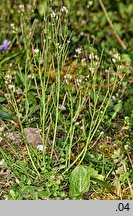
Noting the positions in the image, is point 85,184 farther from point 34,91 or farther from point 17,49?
point 17,49

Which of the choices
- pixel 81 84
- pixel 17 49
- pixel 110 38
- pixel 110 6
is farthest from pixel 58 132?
pixel 110 6

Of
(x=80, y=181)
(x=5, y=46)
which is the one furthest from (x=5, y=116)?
(x=5, y=46)

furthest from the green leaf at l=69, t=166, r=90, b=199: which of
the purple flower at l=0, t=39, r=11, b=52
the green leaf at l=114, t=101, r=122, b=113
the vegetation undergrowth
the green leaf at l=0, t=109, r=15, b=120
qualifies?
the purple flower at l=0, t=39, r=11, b=52

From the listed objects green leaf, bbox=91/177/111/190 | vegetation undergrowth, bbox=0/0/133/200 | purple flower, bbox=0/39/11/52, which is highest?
purple flower, bbox=0/39/11/52

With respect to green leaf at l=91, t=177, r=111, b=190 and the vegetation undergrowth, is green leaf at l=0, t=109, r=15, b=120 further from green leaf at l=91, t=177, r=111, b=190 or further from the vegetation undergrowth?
green leaf at l=91, t=177, r=111, b=190

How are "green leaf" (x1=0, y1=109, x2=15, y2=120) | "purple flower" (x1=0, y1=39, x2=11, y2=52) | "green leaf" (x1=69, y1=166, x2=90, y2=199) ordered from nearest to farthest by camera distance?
1. "green leaf" (x1=69, y1=166, x2=90, y2=199)
2. "green leaf" (x1=0, y1=109, x2=15, y2=120)
3. "purple flower" (x1=0, y1=39, x2=11, y2=52)

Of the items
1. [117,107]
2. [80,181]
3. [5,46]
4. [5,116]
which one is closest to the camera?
[80,181]

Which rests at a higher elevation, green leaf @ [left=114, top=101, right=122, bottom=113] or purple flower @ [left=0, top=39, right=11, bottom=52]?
purple flower @ [left=0, top=39, right=11, bottom=52]

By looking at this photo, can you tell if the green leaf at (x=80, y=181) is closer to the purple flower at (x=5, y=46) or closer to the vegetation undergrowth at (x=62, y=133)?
the vegetation undergrowth at (x=62, y=133)

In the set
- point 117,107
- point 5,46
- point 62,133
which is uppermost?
point 5,46

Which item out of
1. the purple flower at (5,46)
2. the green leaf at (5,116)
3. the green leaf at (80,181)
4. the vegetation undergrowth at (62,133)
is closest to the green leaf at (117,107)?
the vegetation undergrowth at (62,133)

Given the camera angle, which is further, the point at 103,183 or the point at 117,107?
the point at 117,107

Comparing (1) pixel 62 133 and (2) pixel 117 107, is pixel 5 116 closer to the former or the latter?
(1) pixel 62 133
